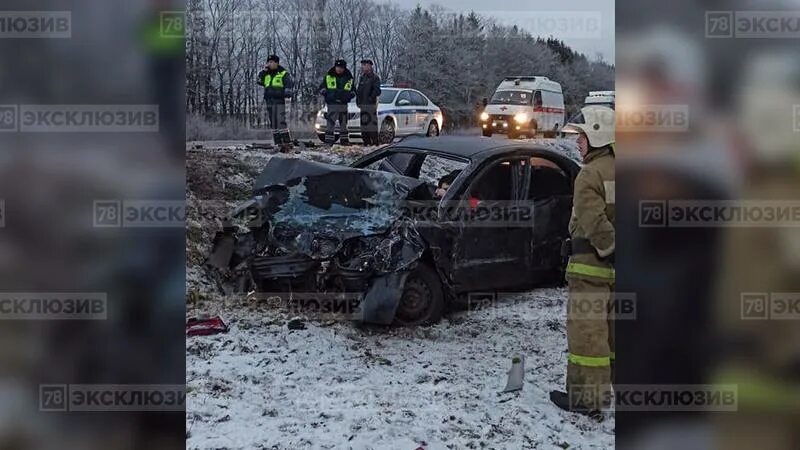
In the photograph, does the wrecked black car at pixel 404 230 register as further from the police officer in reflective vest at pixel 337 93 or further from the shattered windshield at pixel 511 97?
the shattered windshield at pixel 511 97

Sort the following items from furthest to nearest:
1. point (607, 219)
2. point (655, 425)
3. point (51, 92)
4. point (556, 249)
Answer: point (556, 249)
point (607, 219)
point (655, 425)
point (51, 92)

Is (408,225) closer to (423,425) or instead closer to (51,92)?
(423,425)

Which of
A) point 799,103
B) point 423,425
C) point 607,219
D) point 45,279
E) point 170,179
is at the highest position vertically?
point 799,103

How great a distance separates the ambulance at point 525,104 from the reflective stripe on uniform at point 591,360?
1.21m

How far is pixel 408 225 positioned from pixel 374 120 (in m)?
0.61

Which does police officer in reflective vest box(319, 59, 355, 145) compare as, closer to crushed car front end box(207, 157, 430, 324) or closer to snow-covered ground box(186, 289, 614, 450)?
crushed car front end box(207, 157, 430, 324)

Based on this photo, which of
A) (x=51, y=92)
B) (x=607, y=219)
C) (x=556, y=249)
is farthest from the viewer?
(x=556, y=249)

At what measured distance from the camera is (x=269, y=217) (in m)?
3.90

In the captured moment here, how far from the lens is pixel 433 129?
154 inches

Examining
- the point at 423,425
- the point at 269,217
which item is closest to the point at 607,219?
the point at 423,425

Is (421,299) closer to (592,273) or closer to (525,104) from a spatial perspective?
(592,273)

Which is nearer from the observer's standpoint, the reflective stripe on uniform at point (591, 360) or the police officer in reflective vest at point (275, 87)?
the reflective stripe on uniform at point (591, 360)

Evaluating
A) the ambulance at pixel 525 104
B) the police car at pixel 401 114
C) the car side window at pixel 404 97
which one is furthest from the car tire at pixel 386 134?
the ambulance at pixel 525 104

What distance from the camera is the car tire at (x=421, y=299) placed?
152 inches
